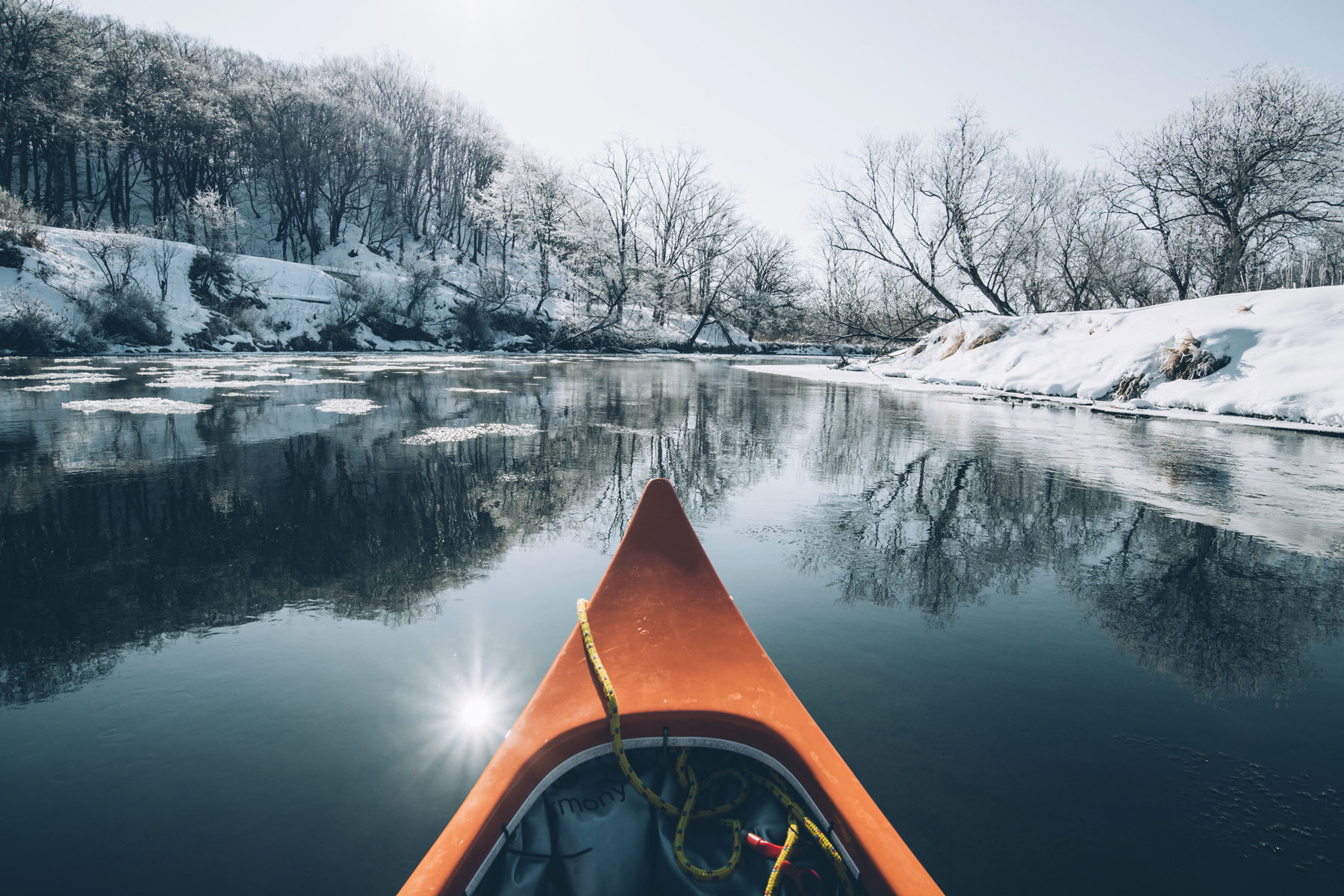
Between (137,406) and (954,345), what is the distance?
22278mm

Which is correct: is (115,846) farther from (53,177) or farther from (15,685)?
(53,177)

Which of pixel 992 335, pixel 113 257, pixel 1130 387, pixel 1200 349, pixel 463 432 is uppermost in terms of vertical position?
pixel 113 257

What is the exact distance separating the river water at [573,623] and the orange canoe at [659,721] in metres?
0.48

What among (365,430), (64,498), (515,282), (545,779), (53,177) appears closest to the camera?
(545,779)

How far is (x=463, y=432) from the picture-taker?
356 inches

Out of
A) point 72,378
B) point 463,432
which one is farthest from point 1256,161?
point 72,378

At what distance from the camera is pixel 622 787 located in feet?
6.93

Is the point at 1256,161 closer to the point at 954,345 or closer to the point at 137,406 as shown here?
the point at 954,345

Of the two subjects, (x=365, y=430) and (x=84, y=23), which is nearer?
(x=365, y=430)

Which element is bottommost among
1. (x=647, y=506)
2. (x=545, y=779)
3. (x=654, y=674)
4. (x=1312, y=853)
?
(x=1312, y=853)

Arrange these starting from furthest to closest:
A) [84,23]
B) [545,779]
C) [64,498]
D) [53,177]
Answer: [53,177] < [84,23] < [64,498] < [545,779]

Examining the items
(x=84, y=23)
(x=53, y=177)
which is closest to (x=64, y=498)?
(x=84, y=23)

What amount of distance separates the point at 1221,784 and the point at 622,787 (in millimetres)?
2256

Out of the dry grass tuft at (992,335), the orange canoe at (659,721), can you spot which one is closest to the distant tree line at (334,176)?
the dry grass tuft at (992,335)
